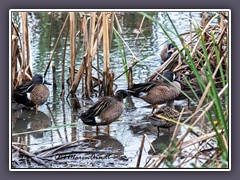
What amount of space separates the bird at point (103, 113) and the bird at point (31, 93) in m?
1.15

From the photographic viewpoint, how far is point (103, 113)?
8.25 m

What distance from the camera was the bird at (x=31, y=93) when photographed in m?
9.17

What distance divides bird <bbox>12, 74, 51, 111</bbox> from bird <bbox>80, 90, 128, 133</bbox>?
1152 mm

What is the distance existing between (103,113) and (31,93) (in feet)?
4.49

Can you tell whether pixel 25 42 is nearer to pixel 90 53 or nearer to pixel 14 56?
pixel 14 56

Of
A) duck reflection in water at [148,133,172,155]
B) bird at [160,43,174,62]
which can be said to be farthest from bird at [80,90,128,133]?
bird at [160,43,174,62]

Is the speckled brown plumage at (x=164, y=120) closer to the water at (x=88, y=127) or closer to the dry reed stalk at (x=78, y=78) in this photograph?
the water at (x=88, y=127)

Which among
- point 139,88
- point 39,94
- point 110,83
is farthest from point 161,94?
point 39,94

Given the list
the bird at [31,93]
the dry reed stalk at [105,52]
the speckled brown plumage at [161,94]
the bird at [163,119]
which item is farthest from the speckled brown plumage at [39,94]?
the bird at [163,119]

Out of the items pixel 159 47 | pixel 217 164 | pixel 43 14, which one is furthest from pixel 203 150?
pixel 43 14

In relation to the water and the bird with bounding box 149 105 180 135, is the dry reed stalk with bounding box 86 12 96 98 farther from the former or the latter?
the bird with bounding box 149 105 180 135

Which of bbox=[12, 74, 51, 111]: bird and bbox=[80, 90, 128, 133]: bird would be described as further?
bbox=[12, 74, 51, 111]: bird

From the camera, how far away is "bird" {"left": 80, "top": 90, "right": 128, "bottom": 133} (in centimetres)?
822
